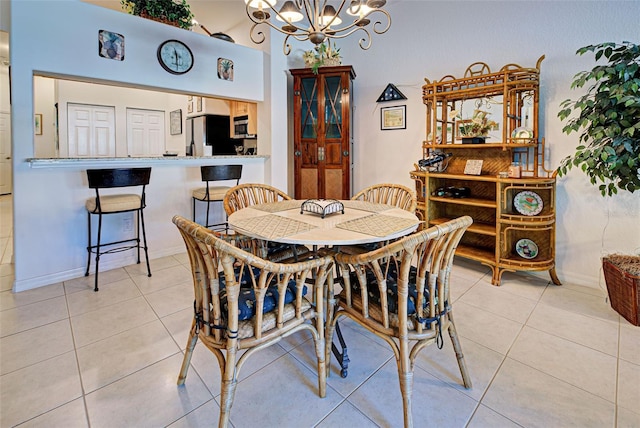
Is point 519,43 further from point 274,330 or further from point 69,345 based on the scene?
point 69,345

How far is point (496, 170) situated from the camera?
3.20 metres

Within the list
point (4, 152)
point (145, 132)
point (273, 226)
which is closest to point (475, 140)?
point (273, 226)

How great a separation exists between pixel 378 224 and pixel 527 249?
6.42 feet

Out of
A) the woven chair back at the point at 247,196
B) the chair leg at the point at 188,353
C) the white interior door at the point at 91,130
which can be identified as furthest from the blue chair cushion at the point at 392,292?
the white interior door at the point at 91,130

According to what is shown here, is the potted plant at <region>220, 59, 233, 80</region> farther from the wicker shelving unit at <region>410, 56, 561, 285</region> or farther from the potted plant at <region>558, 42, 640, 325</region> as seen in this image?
the potted plant at <region>558, 42, 640, 325</region>

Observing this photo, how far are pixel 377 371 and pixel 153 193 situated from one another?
2.90 m

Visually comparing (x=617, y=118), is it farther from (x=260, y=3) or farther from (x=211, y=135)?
(x=211, y=135)

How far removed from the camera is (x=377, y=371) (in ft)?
5.66

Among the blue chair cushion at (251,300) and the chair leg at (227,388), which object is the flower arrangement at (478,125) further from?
the chair leg at (227,388)

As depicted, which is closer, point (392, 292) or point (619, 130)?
point (392, 292)

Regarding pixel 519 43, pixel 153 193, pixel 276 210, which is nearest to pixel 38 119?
pixel 153 193

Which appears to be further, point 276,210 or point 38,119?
point 38,119

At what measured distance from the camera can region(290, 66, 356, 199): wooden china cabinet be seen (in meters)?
4.25

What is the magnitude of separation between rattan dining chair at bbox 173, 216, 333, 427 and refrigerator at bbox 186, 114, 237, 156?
4.76 metres
